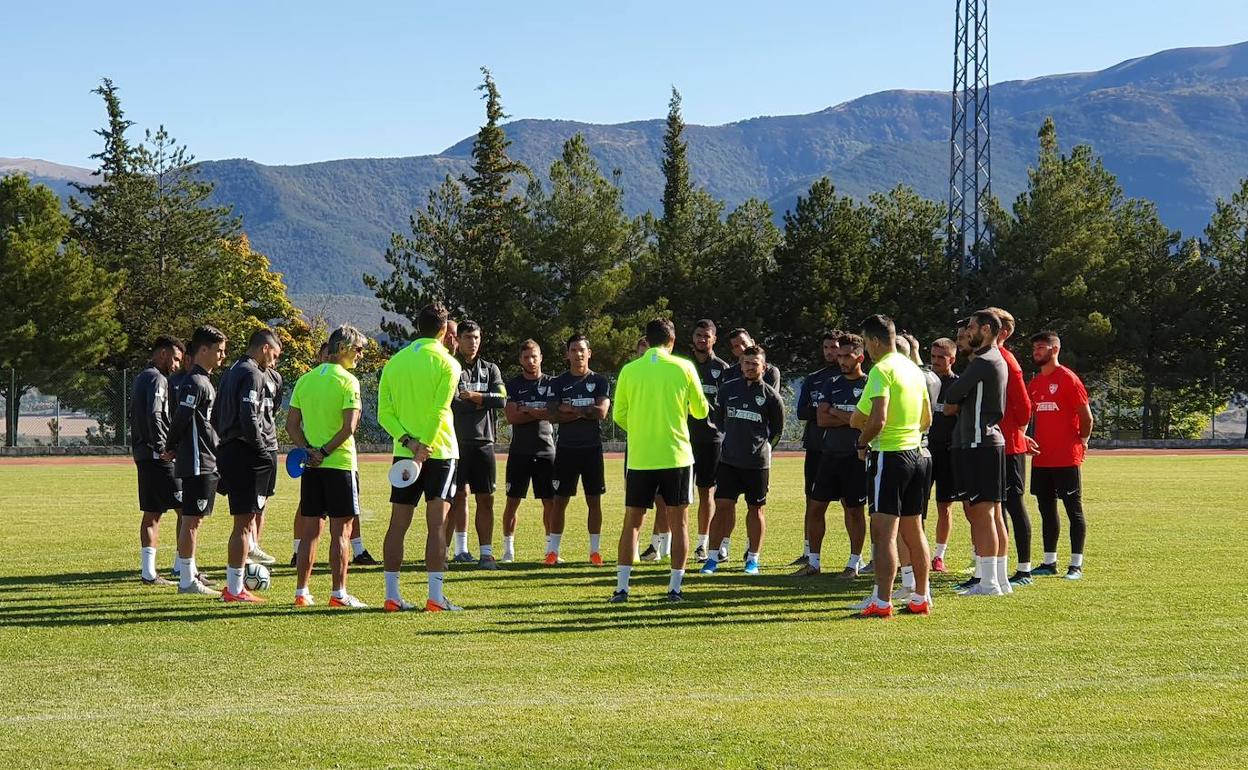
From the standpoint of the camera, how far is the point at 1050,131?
61.5 metres

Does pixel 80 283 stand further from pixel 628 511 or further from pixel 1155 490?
pixel 628 511

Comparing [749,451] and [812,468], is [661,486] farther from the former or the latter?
[812,468]

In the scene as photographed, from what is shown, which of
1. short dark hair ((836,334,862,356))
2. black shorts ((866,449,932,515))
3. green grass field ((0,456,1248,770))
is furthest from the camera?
short dark hair ((836,334,862,356))

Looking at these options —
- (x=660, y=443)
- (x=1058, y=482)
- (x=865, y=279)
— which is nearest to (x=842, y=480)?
(x=1058, y=482)

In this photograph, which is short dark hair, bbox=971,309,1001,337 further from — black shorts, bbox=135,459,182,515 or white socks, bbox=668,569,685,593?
black shorts, bbox=135,459,182,515

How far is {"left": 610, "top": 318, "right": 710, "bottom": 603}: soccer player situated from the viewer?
1027 centimetres

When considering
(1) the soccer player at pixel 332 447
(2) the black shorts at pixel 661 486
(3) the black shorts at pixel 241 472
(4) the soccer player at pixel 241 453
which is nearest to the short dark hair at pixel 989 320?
(2) the black shorts at pixel 661 486

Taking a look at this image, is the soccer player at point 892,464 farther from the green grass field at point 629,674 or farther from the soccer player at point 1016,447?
the soccer player at point 1016,447

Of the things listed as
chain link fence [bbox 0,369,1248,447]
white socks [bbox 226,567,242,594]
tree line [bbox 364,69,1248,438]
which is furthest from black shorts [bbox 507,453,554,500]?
tree line [bbox 364,69,1248,438]

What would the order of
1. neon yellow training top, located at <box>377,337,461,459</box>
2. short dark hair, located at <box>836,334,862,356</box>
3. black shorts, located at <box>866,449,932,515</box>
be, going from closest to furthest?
black shorts, located at <box>866,449,932,515</box>, neon yellow training top, located at <box>377,337,461,459</box>, short dark hair, located at <box>836,334,862,356</box>

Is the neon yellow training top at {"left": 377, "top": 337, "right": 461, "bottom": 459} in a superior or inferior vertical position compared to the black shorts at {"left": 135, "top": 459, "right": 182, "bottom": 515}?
superior

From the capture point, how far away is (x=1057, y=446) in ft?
39.5

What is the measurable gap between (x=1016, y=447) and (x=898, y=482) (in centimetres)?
216

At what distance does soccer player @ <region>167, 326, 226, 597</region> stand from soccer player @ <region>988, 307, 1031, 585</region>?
6.20m
